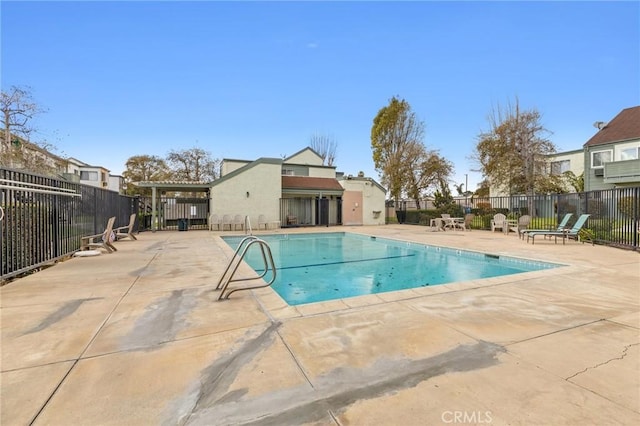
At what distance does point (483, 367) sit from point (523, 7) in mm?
15874

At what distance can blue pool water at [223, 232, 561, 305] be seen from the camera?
6594 millimetres

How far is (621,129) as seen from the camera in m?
22.0

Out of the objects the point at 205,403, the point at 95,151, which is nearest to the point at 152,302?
the point at 205,403

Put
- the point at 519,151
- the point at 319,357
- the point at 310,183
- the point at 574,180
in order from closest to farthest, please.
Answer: the point at 319,357 < the point at 519,151 < the point at 310,183 < the point at 574,180

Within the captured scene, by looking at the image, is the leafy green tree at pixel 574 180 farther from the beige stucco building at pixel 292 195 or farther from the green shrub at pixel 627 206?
the green shrub at pixel 627 206

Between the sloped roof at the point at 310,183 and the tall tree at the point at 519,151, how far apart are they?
12.0m

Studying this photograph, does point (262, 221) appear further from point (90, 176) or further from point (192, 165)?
point (90, 176)

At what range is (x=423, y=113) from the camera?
102 ft

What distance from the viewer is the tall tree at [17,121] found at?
49.9 feet

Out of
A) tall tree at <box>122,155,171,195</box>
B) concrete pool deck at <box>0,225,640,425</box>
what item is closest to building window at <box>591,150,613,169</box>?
concrete pool deck at <box>0,225,640,425</box>

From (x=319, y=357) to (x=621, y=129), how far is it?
102 feet

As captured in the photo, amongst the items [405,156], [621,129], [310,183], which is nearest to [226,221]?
[310,183]

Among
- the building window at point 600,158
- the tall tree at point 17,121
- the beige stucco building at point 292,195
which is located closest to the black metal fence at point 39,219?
the beige stucco building at point 292,195

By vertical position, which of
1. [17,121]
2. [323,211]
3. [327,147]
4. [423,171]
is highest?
[327,147]
